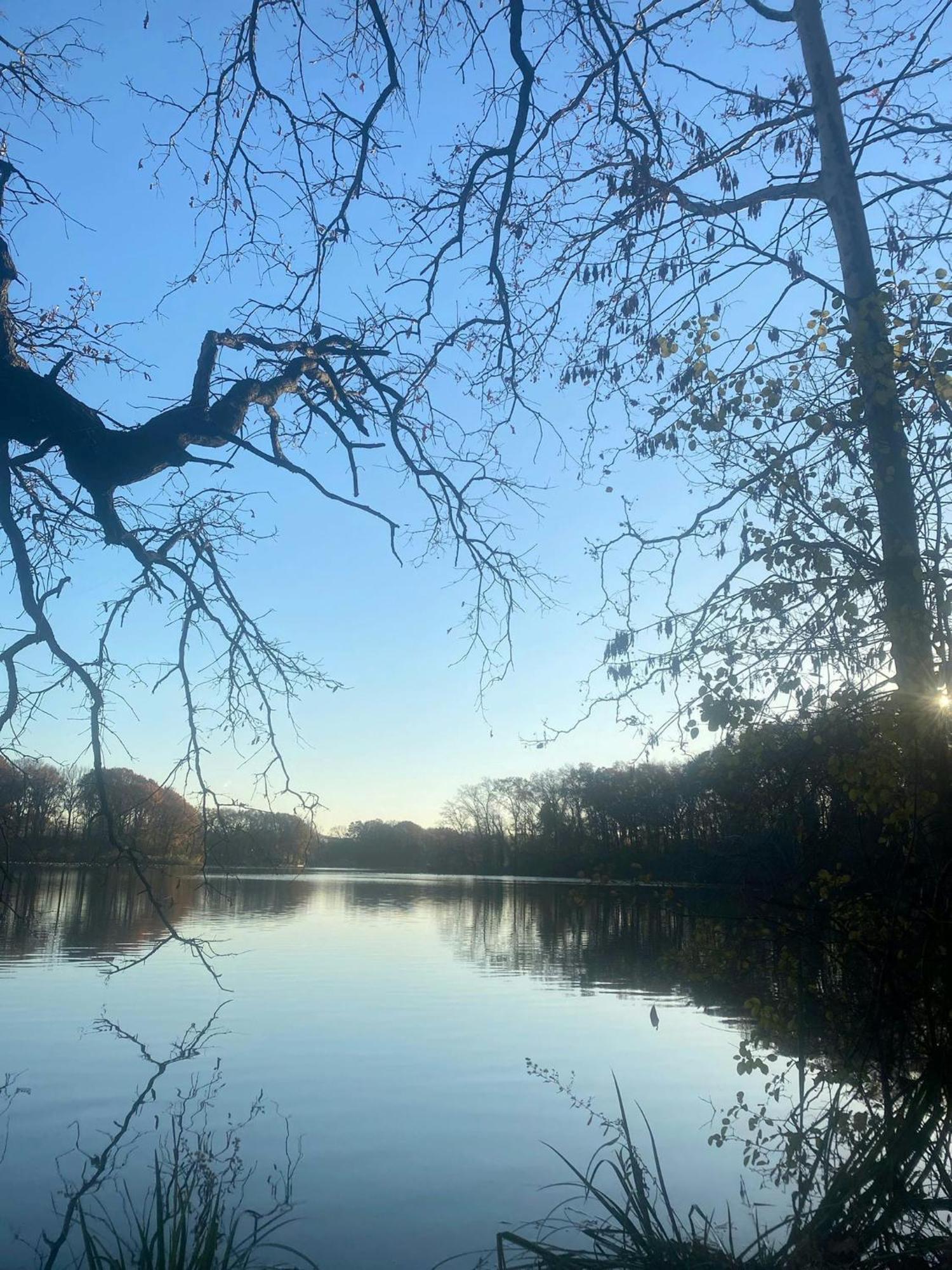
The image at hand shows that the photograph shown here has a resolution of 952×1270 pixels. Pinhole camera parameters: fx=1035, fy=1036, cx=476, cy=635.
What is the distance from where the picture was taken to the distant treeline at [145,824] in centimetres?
516

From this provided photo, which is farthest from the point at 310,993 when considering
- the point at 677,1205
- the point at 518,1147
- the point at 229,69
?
the point at 229,69

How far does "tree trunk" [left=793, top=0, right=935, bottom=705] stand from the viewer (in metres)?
4.44

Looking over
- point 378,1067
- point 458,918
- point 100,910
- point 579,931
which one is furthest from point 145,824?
point 458,918

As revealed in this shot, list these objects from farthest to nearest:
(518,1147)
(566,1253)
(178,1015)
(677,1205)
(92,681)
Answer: (178,1015)
(518,1147)
(677,1205)
(92,681)
(566,1253)

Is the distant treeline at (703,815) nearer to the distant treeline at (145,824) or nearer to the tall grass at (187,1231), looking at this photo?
the distant treeline at (145,824)

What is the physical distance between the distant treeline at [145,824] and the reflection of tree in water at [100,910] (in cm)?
19

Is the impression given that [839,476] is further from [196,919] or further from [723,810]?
[196,919]

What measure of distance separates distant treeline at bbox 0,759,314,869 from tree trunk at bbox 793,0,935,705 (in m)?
3.11

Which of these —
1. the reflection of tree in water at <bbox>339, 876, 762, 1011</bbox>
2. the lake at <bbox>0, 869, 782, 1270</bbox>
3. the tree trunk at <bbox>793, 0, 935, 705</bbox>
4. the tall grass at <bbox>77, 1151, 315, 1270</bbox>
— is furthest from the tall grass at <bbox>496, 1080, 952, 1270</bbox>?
the tree trunk at <bbox>793, 0, 935, 705</bbox>

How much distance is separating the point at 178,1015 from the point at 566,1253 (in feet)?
42.2

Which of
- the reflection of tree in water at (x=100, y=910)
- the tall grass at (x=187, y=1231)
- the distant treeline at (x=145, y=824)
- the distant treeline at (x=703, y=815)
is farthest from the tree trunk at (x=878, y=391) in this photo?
the tall grass at (x=187, y=1231)

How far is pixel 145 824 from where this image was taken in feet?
18.4

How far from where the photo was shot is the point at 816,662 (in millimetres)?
5281

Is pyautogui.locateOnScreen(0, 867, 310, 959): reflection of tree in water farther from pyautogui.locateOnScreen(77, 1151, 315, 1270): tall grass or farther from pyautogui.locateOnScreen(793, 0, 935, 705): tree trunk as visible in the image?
pyautogui.locateOnScreen(793, 0, 935, 705): tree trunk
